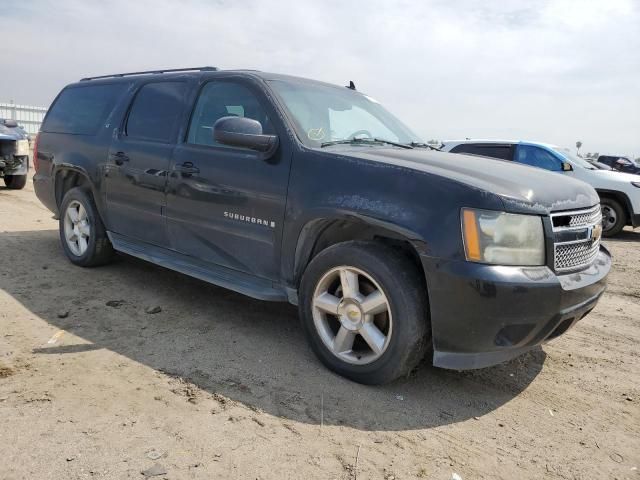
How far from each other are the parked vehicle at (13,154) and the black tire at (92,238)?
6183mm

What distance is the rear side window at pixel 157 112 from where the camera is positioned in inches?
166

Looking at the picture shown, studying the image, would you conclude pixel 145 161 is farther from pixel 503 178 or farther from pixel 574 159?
pixel 574 159

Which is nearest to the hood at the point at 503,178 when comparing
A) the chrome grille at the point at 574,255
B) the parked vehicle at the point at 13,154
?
the chrome grille at the point at 574,255

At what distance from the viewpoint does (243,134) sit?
328 centimetres

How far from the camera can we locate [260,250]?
349 cm

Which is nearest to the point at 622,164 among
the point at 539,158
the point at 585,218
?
Result: the point at 539,158

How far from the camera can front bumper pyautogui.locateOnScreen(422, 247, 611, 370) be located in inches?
102

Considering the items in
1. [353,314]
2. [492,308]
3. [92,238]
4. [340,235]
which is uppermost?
[340,235]

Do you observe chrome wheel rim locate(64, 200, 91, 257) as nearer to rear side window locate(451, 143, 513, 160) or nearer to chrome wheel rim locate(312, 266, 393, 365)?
chrome wheel rim locate(312, 266, 393, 365)

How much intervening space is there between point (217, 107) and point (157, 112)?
75 cm

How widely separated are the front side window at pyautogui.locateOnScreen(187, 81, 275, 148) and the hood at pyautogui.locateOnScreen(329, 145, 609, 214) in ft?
2.55

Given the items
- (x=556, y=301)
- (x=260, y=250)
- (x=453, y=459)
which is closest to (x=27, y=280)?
(x=260, y=250)

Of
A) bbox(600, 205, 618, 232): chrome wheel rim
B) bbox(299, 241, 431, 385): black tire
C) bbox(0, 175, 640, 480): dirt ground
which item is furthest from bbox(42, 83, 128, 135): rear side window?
bbox(600, 205, 618, 232): chrome wheel rim

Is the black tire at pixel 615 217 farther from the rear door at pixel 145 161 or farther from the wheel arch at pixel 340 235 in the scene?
the rear door at pixel 145 161
